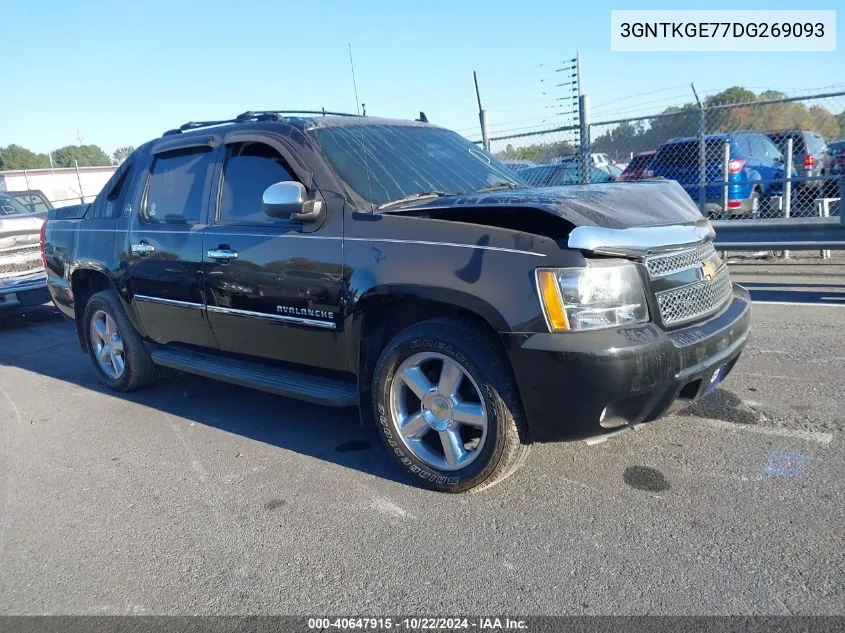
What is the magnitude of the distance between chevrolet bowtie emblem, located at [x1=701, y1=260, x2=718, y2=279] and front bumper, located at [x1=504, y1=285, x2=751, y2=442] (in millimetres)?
387

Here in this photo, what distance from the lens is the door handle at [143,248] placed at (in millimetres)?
4923

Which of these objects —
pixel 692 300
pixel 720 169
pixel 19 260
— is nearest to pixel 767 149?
pixel 720 169

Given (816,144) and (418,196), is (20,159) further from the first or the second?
(418,196)

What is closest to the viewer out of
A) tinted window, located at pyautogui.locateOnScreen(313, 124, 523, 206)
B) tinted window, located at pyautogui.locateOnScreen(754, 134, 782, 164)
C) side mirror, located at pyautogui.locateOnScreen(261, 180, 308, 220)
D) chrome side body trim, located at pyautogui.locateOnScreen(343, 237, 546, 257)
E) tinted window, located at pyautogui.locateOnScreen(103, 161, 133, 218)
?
chrome side body trim, located at pyautogui.locateOnScreen(343, 237, 546, 257)

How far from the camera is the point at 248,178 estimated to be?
4.38 metres

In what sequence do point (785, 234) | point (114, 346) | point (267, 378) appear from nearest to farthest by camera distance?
point (267, 378) < point (114, 346) < point (785, 234)

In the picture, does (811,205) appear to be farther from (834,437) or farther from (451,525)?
(451,525)

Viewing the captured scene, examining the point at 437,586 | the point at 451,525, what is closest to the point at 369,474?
the point at 451,525

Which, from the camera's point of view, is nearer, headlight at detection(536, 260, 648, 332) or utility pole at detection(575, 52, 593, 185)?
headlight at detection(536, 260, 648, 332)

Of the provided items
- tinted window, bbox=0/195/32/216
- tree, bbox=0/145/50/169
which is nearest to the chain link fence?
tinted window, bbox=0/195/32/216

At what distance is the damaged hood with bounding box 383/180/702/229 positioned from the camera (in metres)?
3.21

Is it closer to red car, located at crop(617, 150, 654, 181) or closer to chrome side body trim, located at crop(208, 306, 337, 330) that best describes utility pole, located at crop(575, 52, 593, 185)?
red car, located at crop(617, 150, 654, 181)

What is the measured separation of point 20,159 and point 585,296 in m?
90.8

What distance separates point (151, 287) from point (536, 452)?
9.51ft
